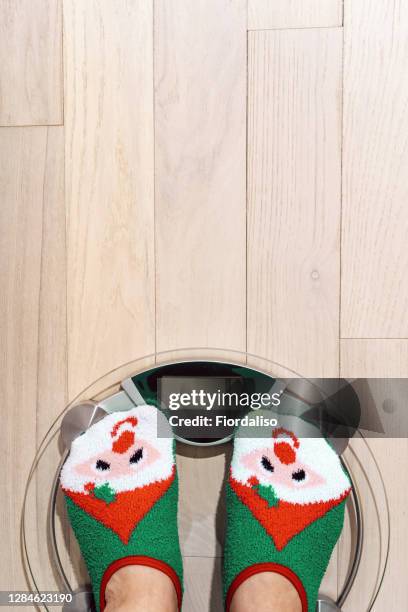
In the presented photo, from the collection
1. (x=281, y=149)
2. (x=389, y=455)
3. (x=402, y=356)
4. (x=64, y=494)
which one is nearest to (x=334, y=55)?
(x=281, y=149)

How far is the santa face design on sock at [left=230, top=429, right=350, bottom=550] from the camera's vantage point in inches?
25.9

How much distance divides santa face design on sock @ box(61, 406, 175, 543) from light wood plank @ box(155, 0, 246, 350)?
100 mm

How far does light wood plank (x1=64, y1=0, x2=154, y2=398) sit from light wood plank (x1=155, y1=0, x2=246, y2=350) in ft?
0.05

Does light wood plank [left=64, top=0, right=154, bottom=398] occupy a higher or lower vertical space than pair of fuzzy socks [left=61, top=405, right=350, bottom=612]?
higher

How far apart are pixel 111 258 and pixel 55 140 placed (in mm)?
151

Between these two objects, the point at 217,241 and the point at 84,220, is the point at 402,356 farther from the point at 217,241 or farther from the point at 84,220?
the point at 84,220

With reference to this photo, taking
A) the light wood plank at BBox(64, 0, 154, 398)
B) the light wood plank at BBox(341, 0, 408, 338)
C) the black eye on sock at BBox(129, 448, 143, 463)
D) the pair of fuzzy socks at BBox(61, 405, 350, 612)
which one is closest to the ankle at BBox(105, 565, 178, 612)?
the pair of fuzzy socks at BBox(61, 405, 350, 612)

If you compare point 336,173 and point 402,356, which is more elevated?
point 336,173

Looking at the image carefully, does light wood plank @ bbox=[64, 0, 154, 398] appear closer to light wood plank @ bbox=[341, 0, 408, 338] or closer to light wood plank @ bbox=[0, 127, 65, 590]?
light wood plank @ bbox=[0, 127, 65, 590]

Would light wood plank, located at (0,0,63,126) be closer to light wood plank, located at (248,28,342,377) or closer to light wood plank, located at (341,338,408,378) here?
light wood plank, located at (248,28,342,377)

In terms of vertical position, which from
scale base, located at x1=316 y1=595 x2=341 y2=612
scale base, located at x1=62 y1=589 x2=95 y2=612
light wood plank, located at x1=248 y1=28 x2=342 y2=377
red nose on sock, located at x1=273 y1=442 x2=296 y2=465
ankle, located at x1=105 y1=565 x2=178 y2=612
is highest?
light wood plank, located at x1=248 y1=28 x2=342 y2=377

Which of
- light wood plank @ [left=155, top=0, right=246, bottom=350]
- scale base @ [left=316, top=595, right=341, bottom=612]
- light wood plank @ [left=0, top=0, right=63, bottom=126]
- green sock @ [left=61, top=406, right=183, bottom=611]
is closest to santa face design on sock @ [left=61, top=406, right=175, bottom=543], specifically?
green sock @ [left=61, top=406, right=183, bottom=611]

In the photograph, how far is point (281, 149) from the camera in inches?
26.0

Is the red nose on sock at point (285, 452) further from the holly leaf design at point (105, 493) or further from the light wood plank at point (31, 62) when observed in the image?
the light wood plank at point (31, 62)
